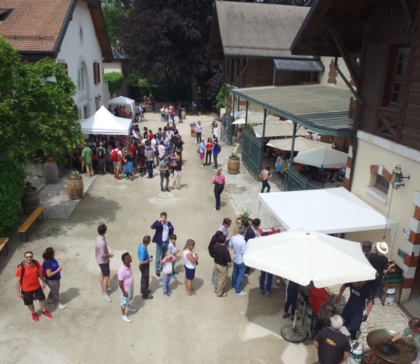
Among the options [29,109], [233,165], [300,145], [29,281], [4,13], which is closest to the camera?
[29,281]

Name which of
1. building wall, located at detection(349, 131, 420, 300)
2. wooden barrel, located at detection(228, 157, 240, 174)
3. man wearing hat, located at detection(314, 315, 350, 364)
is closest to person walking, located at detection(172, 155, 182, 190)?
wooden barrel, located at detection(228, 157, 240, 174)

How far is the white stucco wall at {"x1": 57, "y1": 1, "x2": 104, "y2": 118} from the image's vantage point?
18.6m

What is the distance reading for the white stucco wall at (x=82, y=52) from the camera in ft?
61.1

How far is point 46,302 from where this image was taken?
809 cm

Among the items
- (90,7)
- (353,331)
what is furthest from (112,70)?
(353,331)

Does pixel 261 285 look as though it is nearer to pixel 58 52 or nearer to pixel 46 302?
pixel 46 302

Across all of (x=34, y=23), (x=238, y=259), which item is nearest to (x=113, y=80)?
(x=34, y=23)

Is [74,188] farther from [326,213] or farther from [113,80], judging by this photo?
[113,80]

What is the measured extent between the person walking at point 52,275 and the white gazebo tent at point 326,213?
15.9 feet

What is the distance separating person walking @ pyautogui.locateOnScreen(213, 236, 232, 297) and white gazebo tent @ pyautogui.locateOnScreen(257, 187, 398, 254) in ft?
4.88

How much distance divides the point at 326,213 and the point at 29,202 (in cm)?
897

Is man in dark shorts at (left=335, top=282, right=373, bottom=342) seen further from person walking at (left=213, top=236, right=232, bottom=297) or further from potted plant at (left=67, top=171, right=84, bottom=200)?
potted plant at (left=67, top=171, right=84, bottom=200)

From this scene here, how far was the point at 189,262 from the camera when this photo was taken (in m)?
8.12

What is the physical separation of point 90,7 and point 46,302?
1881cm
